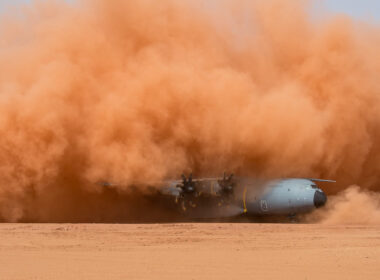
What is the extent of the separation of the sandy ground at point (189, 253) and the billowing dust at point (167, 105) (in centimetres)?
553

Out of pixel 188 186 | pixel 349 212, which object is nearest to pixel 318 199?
pixel 349 212

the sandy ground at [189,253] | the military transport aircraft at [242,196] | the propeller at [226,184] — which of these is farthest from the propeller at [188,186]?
the sandy ground at [189,253]

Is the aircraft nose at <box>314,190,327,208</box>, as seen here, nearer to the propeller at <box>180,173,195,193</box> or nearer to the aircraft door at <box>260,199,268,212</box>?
the aircraft door at <box>260,199,268,212</box>

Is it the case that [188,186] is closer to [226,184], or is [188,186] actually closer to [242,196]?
[226,184]

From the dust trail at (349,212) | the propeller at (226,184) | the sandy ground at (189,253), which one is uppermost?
the propeller at (226,184)

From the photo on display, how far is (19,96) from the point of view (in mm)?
29609

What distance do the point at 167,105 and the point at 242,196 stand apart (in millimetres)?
5516

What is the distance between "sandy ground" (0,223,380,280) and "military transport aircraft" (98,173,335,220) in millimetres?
4163

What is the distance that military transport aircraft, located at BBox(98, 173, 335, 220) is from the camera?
28234 millimetres

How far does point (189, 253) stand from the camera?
1530cm

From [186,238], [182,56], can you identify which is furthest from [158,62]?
[186,238]

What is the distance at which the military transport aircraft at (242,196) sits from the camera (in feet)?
92.6

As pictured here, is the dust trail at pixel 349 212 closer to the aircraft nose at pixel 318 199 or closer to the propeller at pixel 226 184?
the aircraft nose at pixel 318 199

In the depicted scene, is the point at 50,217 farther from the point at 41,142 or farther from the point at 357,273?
the point at 357,273
